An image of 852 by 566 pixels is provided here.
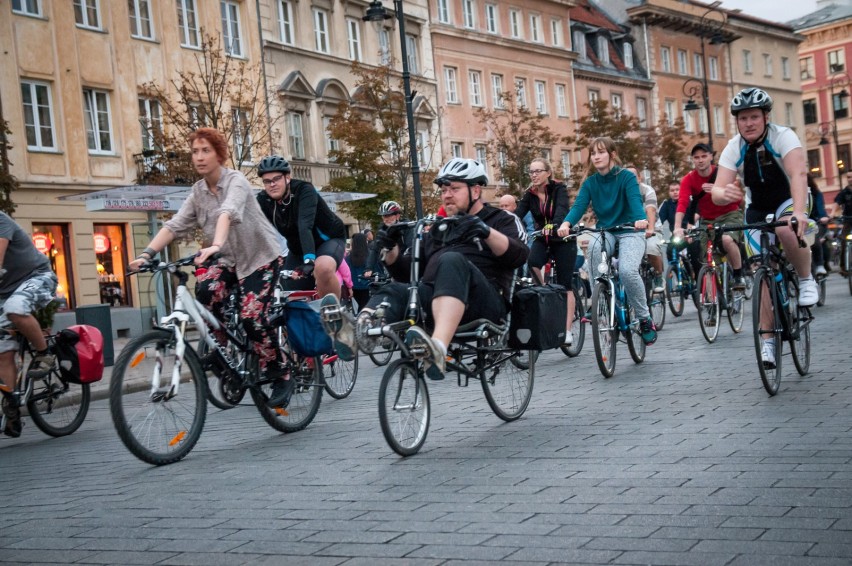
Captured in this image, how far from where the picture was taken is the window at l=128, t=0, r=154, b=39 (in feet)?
110

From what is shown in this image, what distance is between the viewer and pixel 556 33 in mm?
59219

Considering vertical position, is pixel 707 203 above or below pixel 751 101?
below

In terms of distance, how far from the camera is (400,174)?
35.2 m

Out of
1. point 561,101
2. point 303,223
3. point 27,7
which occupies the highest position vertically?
point 27,7

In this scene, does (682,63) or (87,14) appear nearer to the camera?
(87,14)

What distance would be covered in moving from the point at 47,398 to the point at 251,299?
2.37m

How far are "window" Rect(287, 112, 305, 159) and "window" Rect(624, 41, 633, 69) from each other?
94.7 ft

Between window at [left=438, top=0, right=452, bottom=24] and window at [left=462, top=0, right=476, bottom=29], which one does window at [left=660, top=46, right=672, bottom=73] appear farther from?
window at [left=438, top=0, right=452, bottom=24]

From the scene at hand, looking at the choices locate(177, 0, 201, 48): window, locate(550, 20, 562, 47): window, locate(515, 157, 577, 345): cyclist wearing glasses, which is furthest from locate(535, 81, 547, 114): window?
locate(515, 157, 577, 345): cyclist wearing glasses

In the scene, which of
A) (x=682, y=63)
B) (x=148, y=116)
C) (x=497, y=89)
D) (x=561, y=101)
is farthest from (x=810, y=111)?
(x=148, y=116)

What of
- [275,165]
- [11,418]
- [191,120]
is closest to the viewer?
[11,418]

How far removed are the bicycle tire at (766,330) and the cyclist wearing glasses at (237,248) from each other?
10.3 ft

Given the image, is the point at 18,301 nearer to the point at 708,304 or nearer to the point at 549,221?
the point at 549,221

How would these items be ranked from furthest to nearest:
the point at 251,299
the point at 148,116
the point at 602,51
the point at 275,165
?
the point at 602,51 → the point at 148,116 → the point at 275,165 → the point at 251,299
